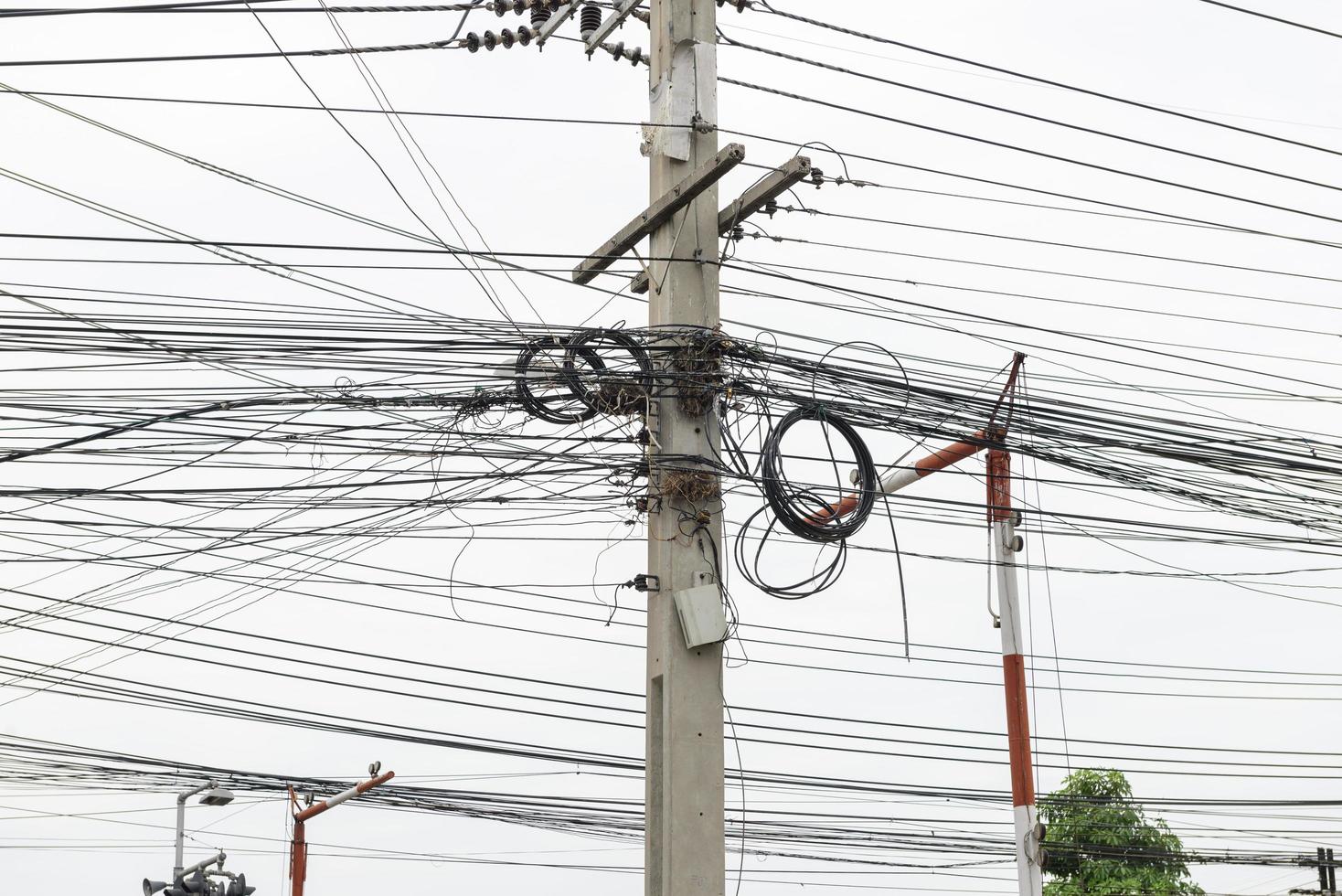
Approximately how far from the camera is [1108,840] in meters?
21.7

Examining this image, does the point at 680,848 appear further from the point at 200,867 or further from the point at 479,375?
the point at 200,867

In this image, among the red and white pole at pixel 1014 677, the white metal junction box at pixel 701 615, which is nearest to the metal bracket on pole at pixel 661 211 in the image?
the white metal junction box at pixel 701 615

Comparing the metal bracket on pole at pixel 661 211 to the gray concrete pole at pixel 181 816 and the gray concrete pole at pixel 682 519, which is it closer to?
the gray concrete pole at pixel 682 519

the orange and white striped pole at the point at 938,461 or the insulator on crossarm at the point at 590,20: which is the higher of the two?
the insulator on crossarm at the point at 590,20

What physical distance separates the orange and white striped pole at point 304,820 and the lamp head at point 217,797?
86 cm

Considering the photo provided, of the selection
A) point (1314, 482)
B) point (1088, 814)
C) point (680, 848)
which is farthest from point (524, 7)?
point (1088, 814)

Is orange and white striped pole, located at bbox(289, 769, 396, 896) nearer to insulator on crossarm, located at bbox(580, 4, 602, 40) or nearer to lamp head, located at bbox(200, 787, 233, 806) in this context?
lamp head, located at bbox(200, 787, 233, 806)

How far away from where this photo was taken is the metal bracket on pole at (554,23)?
34.2 feet

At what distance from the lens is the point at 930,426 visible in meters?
10.8

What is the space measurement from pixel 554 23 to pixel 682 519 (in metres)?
3.68

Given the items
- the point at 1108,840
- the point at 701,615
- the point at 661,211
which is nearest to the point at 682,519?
the point at 701,615

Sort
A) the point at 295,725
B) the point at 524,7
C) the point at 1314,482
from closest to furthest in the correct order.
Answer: the point at 524,7
the point at 1314,482
the point at 295,725

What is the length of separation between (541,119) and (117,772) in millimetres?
7902

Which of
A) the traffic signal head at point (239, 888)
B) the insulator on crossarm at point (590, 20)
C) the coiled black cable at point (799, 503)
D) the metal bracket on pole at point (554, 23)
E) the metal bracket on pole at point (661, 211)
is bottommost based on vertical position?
the traffic signal head at point (239, 888)
